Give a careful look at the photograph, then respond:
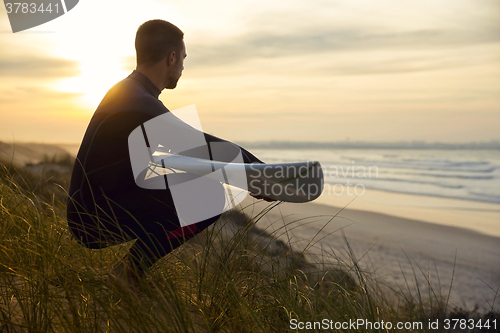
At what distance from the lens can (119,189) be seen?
6.76 ft

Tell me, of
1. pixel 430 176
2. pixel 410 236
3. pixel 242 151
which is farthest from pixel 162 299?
pixel 430 176

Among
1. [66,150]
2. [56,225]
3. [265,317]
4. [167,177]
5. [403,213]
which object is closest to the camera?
[265,317]

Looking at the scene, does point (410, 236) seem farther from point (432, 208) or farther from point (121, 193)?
point (121, 193)

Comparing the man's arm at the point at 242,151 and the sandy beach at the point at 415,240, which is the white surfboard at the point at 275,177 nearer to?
the man's arm at the point at 242,151

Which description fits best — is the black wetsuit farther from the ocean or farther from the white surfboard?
the ocean

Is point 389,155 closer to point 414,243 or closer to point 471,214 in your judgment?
point 471,214

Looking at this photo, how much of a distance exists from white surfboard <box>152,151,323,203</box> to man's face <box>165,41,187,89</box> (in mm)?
718

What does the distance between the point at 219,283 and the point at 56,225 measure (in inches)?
A: 51.4

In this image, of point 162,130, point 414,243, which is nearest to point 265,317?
point 162,130

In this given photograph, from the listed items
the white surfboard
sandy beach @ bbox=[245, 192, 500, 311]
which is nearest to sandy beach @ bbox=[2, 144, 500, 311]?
sandy beach @ bbox=[245, 192, 500, 311]

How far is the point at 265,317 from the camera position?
192 cm

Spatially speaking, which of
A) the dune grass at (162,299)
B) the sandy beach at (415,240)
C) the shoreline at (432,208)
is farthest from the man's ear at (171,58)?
the shoreline at (432,208)

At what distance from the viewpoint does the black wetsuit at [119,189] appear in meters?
1.97

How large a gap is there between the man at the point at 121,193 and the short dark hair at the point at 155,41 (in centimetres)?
14
